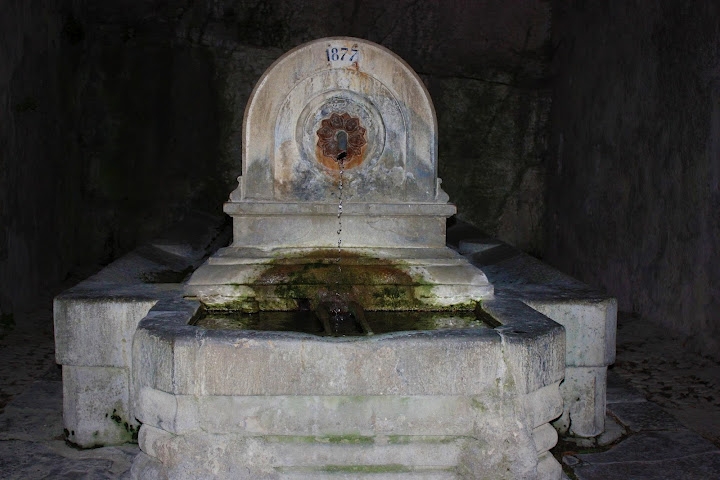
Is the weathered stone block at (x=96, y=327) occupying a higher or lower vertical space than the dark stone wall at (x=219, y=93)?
lower

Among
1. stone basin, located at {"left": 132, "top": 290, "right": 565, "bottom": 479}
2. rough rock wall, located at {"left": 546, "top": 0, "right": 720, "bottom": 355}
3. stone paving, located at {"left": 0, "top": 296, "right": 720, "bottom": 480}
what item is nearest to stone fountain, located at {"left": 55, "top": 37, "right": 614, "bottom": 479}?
stone basin, located at {"left": 132, "top": 290, "right": 565, "bottom": 479}

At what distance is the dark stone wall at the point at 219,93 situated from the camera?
7.07 m

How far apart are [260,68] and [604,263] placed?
12.0ft

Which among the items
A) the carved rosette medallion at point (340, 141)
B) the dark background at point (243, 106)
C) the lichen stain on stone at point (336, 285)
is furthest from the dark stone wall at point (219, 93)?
the lichen stain on stone at point (336, 285)

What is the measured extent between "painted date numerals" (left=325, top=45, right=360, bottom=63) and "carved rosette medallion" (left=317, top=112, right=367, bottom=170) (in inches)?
10.0

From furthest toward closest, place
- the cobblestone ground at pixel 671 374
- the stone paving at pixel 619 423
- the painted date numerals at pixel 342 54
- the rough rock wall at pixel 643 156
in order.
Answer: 1. the rough rock wall at pixel 643 156
2. the cobblestone ground at pixel 671 374
3. the painted date numerals at pixel 342 54
4. the stone paving at pixel 619 423

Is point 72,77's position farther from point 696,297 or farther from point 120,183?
point 696,297

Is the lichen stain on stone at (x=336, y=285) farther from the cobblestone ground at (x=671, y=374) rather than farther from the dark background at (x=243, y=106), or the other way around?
the dark background at (x=243, y=106)

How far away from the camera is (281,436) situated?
Answer: 8.65 feet

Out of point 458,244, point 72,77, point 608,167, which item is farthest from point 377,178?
point 72,77

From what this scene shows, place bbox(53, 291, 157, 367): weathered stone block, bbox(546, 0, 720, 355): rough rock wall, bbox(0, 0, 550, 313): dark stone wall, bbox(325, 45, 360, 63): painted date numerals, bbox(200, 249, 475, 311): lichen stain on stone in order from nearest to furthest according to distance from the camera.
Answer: bbox(53, 291, 157, 367): weathered stone block → bbox(200, 249, 475, 311): lichen stain on stone → bbox(325, 45, 360, 63): painted date numerals → bbox(546, 0, 720, 355): rough rock wall → bbox(0, 0, 550, 313): dark stone wall

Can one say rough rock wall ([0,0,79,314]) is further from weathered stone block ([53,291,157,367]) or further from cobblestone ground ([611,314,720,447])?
cobblestone ground ([611,314,720,447])

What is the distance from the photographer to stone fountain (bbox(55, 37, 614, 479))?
103 inches

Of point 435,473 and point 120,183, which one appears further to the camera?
point 120,183
